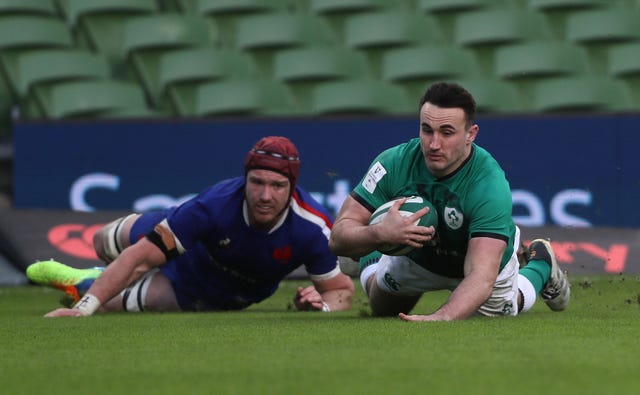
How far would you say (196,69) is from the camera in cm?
1420

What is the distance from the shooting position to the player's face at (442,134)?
6574mm

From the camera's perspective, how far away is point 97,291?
801cm

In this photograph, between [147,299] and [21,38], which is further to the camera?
[21,38]

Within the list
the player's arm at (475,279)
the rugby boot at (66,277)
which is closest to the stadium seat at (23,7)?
the rugby boot at (66,277)

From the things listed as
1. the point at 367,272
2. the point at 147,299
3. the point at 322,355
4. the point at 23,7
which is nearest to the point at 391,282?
the point at 367,272

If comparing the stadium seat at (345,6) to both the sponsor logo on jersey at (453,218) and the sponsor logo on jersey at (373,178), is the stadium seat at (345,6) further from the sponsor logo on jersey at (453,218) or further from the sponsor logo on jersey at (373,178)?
the sponsor logo on jersey at (453,218)

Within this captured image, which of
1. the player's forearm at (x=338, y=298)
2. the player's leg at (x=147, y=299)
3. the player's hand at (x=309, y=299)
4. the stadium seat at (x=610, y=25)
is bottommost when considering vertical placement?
the player's leg at (x=147, y=299)

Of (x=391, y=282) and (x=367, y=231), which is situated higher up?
(x=367, y=231)

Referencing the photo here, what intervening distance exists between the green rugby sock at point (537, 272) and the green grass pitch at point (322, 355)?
0.23m

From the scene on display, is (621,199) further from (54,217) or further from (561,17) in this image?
(54,217)

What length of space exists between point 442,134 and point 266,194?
1590 millimetres

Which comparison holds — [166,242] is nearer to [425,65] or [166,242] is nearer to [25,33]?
[425,65]

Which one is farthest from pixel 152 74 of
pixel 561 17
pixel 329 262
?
pixel 329 262

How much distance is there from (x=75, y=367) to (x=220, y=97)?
9112 millimetres
